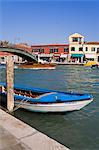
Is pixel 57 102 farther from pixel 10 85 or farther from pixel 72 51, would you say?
pixel 72 51

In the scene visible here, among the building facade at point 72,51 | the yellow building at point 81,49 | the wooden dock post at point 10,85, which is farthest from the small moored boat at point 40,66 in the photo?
the wooden dock post at point 10,85

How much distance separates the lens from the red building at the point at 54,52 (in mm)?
80062

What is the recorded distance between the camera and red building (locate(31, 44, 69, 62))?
8006 cm

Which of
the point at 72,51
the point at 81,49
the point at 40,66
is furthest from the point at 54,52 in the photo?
the point at 40,66

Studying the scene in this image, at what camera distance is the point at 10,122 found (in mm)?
9266

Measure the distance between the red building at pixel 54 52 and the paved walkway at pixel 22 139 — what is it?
2816 inches

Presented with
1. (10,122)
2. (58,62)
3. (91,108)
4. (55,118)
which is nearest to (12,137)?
(10,122)

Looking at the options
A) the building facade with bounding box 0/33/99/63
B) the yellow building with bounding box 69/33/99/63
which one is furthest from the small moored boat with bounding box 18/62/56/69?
the yellow building with bounding box 69/33/99/63

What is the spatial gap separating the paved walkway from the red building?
235ft

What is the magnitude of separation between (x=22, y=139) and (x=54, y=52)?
7499 cm

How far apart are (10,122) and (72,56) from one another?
71.0 meters

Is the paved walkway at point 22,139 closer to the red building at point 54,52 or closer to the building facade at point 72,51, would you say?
the building facade at point 72,51

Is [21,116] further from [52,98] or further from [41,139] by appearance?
[41,139]

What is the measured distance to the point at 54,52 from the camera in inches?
3228
